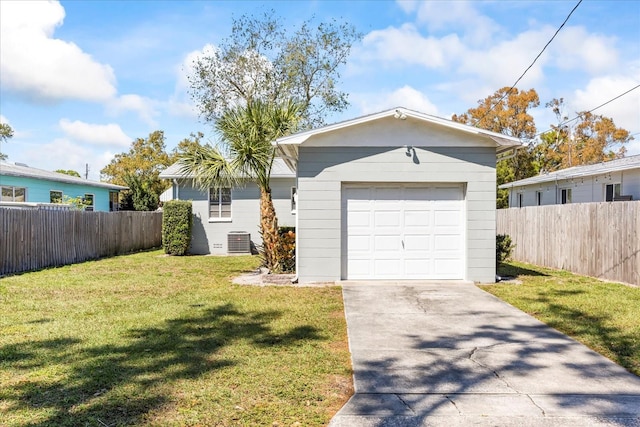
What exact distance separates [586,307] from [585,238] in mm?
4495

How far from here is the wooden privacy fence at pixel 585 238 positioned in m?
9.95

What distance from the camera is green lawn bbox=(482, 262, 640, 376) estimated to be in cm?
567

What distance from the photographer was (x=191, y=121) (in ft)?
93.6

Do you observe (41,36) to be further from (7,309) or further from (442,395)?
(442,395)

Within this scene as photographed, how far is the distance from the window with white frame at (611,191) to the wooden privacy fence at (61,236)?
58.3 feet

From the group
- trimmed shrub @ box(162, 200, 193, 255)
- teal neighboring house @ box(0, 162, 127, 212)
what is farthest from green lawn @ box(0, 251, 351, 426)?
teal neighboring house @ box(0, 162, 127, 212)

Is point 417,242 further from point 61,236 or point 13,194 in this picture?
point 13,194

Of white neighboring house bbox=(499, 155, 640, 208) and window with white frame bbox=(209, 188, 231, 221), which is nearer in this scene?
white neighboring house bbox=(499, 155, 640, 208)

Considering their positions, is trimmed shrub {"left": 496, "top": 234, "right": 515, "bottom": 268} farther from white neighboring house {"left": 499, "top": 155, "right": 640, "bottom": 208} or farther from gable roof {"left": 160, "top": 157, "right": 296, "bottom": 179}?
gable roof {"left": 160, "top": 157, "right": 296, "bottom": 179}

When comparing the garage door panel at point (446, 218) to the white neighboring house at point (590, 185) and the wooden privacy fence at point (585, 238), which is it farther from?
the white neighboring house at point (590, 185)

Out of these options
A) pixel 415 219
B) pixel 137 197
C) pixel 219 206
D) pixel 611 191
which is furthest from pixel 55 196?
pixel 611 191

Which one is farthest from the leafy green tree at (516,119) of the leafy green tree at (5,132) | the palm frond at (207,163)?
the leafy green tree at (5,132)

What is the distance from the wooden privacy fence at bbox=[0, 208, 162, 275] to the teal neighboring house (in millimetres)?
2462

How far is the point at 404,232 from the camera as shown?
420 inches
